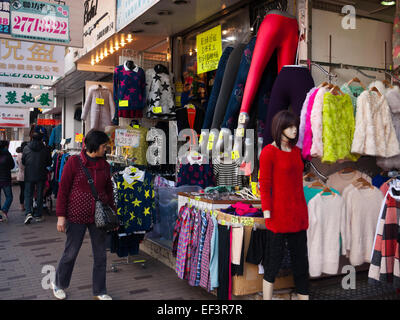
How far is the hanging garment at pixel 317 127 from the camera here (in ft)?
10.5

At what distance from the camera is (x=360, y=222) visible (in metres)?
3.55

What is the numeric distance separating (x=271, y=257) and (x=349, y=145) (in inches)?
47.1

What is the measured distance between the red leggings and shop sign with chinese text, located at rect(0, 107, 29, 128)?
6.51 m

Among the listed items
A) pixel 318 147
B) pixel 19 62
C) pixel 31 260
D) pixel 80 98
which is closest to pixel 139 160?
pixel 31 260

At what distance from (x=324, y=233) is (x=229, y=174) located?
5.10 ft

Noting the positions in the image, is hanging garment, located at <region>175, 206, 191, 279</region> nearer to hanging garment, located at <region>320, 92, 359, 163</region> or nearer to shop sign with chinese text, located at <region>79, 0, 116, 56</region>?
hanging garment, located at <region>320, 92, 359, 163</region>

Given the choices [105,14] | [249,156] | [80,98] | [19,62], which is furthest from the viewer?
[80,98]

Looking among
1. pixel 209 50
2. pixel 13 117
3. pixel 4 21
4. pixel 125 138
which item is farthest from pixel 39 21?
pixel 13 117

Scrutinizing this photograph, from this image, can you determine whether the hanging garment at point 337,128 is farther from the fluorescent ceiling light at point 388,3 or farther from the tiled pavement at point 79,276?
the tiled pavement at point 79,276

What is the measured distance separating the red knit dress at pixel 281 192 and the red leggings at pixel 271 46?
3.39ft

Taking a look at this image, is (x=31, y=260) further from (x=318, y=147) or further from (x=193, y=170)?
(x=318, y=147)

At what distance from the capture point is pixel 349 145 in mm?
3363

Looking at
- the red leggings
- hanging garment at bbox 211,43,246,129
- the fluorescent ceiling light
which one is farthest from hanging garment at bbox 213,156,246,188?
the fluorescent ceiling light

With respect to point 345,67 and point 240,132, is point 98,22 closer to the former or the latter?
point 240,132
